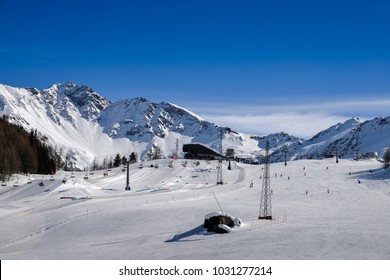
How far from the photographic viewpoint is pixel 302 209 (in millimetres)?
54969

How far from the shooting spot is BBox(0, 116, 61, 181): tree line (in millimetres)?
112125

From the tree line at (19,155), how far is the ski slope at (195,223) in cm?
1704

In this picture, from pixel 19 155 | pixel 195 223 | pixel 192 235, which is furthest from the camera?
pixel 19 155

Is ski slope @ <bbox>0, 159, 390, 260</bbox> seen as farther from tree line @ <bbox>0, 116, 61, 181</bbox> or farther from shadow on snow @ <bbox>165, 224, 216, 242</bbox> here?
tree line @ <bbox>0, 116, 61, 181</bbox>

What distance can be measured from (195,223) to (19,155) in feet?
309

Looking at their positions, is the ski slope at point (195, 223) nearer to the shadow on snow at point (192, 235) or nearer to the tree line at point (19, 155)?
the shadow on snow at point (192, 235)

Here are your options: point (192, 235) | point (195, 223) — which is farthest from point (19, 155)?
point (192, 235)

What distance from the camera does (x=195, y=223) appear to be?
44.2m

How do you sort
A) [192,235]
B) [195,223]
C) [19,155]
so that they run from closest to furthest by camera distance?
[192,235] → [195,223] → [19,155]

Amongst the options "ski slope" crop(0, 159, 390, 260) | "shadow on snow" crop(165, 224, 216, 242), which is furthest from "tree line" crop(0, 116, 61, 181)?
"shadow on snow" crop(165, 224, 216, 242)

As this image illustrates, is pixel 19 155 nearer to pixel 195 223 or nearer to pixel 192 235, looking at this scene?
pixel 195 223

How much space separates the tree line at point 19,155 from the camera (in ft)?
368

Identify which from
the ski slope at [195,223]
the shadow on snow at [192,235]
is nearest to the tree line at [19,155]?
the ski slope at [195,223]

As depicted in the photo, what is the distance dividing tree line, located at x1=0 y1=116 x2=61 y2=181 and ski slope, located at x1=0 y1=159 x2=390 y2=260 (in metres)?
17.0
